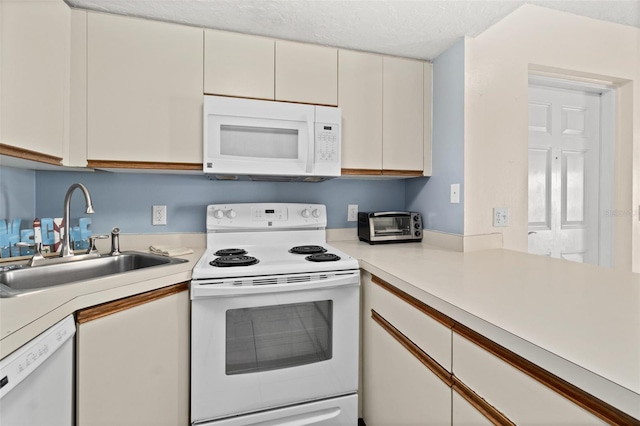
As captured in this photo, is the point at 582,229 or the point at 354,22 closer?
the point at 354,22

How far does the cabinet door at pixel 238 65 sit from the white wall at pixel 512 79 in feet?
3.77

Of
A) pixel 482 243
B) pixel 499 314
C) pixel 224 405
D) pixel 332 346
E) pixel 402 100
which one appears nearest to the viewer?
pixel 499 314

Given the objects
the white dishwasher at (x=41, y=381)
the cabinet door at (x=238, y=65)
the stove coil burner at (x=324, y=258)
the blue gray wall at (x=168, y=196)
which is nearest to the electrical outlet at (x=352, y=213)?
the blue gray wall at (x=168, y=196)

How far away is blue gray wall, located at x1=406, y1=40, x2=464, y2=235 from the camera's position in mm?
1746

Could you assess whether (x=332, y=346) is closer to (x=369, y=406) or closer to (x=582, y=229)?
(x=369, y=406)

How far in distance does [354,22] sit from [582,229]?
2.17 metres

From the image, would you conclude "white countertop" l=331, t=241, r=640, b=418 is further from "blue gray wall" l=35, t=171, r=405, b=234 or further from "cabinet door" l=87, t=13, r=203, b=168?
"cabinet door" l=87, t=13, r=203, b=168

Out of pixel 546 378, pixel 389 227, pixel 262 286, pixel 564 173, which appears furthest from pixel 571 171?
pixel 262 286

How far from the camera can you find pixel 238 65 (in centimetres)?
165

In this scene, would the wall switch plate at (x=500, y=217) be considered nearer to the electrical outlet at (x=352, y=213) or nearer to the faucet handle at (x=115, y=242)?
the electrical outlet at (x=352, y=213)

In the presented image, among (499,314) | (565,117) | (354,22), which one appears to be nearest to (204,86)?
(354,22)

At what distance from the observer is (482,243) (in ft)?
5.75

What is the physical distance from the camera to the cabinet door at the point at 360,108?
71.9 inches

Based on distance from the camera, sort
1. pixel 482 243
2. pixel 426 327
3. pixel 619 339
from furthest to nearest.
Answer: pixel 482 243, pixel 426 327, pixel 619 339
